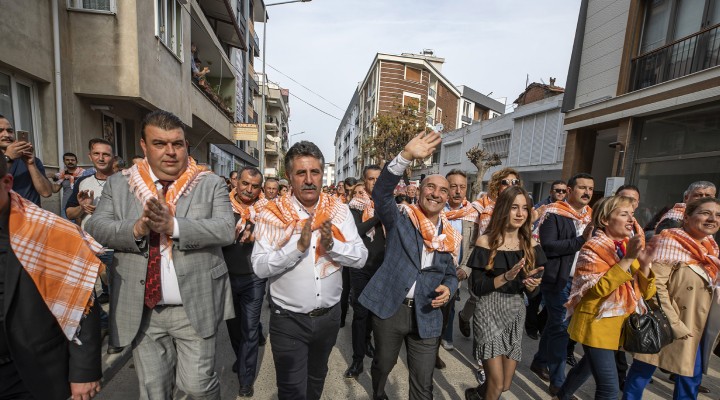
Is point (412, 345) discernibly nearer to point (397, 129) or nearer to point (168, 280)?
point (168, 280)

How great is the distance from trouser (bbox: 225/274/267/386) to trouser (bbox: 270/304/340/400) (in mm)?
845

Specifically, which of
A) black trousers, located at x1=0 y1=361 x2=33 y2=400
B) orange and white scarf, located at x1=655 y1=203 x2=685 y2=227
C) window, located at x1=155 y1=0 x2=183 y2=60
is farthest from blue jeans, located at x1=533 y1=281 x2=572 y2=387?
window, located at x1=155 y1=0 x2=183 y2=60

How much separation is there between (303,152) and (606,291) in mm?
2373

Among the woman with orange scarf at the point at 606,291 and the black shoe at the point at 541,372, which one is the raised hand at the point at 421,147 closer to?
the woman with orange scarf at the point at 606,291

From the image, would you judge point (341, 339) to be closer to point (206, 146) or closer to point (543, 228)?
point (543, 228)

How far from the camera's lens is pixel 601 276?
2.39m

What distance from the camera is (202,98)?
33.8ft

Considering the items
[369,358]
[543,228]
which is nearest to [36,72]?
[369,358]

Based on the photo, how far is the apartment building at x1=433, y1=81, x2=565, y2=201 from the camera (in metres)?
13.6

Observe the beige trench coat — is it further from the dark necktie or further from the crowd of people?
the dark necktie

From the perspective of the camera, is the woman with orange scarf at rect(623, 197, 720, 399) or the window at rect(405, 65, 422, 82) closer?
the woman with orange scarf at rect(623, 197, 720, 399)

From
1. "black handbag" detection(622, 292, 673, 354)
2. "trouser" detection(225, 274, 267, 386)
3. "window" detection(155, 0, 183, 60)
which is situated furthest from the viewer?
"window" detection(155, 0, 183, 60)

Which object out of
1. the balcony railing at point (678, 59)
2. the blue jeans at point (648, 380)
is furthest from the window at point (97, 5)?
the balcony railing at point (678, 59)

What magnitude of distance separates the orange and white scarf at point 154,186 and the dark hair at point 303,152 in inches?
23.3
